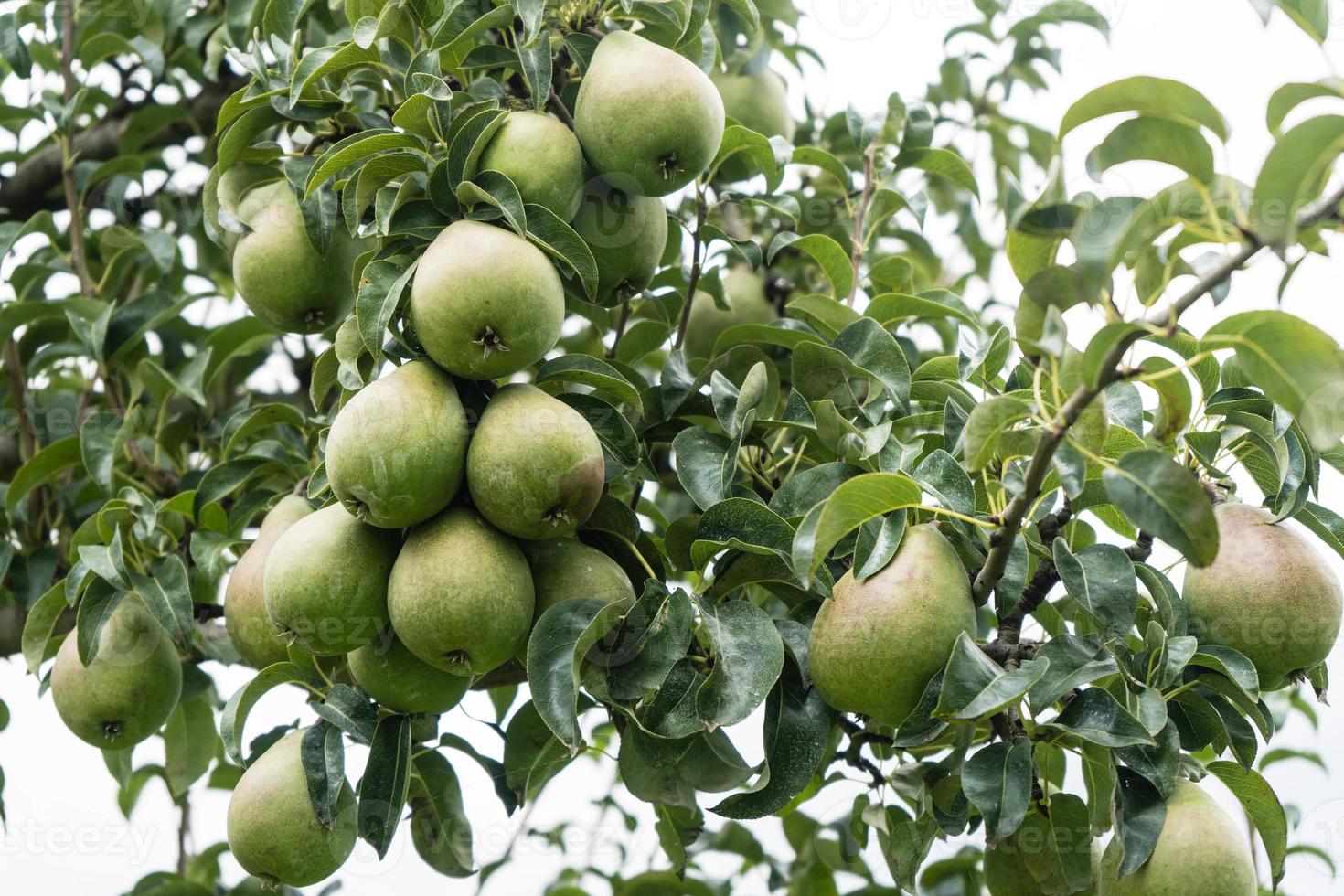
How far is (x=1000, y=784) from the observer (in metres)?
1.37

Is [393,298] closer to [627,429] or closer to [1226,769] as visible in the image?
[627,429]

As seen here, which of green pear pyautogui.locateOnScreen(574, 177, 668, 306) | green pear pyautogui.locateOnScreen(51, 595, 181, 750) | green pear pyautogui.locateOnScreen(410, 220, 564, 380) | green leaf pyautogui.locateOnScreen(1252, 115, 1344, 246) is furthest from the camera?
green pear pyautogui.locateOnScreen(51, 595, 181, 750)

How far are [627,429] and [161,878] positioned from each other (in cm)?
168

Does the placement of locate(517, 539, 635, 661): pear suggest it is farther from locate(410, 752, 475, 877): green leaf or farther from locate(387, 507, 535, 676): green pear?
locate(410, 752, 475, 877): green leaf

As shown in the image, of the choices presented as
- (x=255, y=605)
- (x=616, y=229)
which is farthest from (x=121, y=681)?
(x=616, y=229)

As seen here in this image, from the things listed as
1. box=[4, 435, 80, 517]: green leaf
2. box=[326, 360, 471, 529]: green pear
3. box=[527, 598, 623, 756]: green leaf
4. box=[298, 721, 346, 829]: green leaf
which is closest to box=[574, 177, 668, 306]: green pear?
box=[326, 360, 471, 529]: green pear

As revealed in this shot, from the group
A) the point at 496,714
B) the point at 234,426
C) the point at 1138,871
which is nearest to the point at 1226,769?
the point at 1138,871

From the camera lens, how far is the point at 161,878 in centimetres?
259

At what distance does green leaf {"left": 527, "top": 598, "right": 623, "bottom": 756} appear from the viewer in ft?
4.59

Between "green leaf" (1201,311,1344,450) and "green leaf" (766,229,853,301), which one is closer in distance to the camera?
"green leaf" (1201,311,1344,450)

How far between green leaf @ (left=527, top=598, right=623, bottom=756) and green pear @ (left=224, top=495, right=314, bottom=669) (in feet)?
1.63

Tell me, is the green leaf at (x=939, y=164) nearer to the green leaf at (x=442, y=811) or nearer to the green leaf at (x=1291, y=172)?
the green leaf at (x=1291, y=172)

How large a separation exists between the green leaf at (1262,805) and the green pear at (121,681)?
1.58 m

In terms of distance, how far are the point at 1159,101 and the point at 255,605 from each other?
52.7 inches
